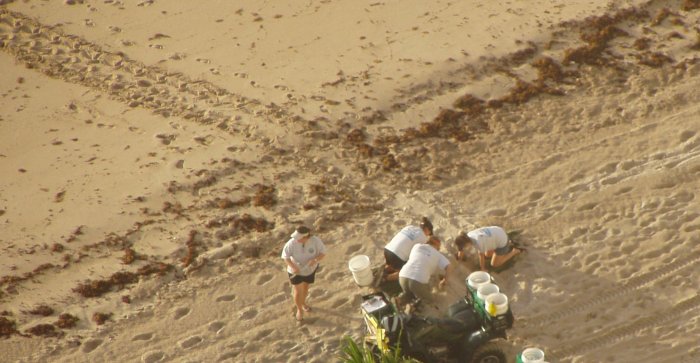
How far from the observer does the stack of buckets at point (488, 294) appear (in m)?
9.98

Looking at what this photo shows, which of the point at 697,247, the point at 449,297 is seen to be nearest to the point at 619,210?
the point at 697,247

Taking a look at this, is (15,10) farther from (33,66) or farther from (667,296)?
(667,296)

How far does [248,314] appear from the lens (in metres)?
11.4

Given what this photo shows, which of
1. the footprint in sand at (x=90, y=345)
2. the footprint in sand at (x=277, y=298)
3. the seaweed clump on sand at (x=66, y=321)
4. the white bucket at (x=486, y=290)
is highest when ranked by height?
the white bucket at (x=486, y=290)

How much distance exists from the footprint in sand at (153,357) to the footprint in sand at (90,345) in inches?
22.3

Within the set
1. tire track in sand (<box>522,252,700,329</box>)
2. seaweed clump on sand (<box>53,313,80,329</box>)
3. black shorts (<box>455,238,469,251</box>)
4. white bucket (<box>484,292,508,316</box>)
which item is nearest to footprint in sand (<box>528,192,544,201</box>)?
black shorts (<box>455,238,469,251</box>)

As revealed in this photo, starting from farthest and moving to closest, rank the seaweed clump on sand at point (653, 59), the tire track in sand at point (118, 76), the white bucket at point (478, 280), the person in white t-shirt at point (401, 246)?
the seaweed clump on sand at point (653, 59), the tire track in sand at point (118, 76), the person in white t-shirt at point (401, 246), the white bucket at point (478, 280)

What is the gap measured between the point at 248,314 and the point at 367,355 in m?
2.02

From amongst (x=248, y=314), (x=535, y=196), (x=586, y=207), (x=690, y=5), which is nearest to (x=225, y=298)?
(x=248, y=314)

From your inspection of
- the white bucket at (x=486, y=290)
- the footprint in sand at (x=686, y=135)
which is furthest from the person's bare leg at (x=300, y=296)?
the footprint in sand at (x=686, y=135)

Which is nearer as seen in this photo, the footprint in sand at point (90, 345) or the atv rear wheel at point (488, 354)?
the atv rear wheel at point (488, 354)

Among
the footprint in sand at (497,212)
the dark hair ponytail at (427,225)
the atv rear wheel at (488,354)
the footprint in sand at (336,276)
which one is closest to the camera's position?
the atv rear wheel at (488,354)

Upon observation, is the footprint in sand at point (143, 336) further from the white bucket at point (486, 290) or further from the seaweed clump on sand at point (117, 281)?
the white bucket at point (486, 290)

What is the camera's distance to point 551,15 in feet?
52.2
